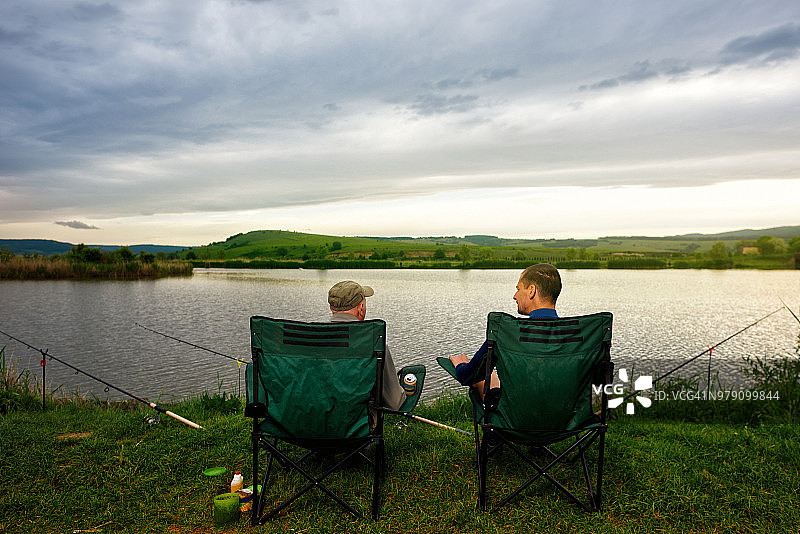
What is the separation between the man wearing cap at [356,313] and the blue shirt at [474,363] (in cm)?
42

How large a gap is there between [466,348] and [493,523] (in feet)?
26.8

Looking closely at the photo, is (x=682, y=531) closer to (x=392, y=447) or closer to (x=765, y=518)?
(x=765, y=518)

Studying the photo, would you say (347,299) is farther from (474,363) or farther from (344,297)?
(474,363)

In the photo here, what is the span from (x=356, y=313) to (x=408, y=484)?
1207 mm

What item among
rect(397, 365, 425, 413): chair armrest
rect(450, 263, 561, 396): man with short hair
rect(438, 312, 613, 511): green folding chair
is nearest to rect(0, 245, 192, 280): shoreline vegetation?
rect(397, 365, 425, 413): chair armrest

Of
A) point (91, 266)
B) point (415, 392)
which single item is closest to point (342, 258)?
point (91, 266)

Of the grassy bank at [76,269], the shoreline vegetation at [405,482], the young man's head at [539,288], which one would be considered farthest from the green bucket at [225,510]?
the grassy bank at [76,269]

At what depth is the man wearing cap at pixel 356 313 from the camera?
298cm

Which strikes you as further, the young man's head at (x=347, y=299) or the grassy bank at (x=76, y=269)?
the grassy bank at (x=76, y=269)

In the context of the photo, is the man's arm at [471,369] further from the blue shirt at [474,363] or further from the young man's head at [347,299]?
the young man's head at [347,299]

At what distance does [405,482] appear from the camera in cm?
312

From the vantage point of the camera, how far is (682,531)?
2566 mm

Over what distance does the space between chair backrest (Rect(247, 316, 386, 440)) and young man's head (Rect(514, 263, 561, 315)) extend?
111 cm

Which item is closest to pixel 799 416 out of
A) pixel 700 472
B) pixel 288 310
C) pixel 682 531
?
pixel 700 472
